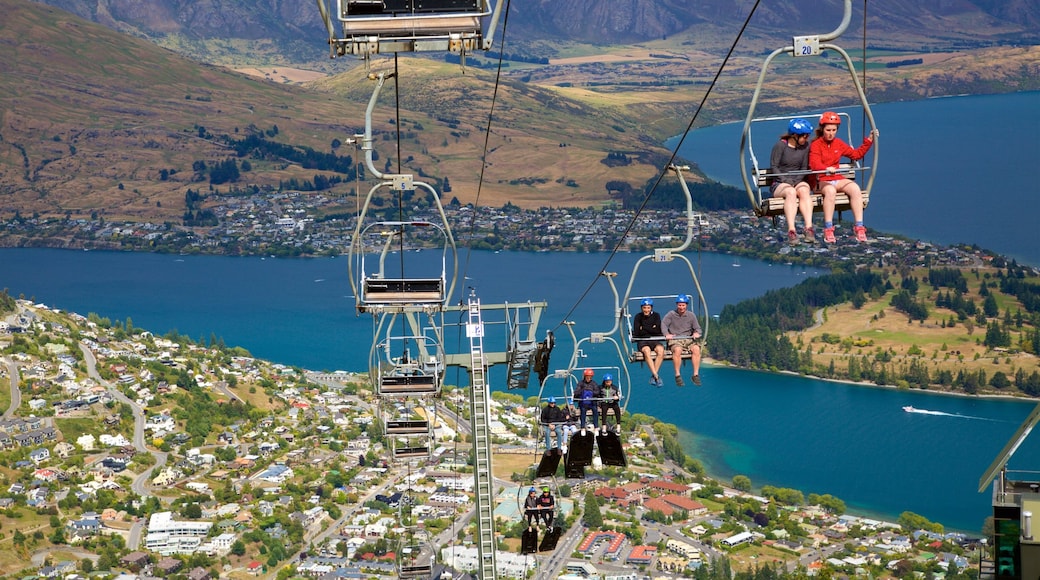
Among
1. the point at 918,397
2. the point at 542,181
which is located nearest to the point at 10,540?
the point at 918,397

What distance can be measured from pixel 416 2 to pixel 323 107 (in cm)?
15271

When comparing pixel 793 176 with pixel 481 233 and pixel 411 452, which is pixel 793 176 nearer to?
pixel 411 452

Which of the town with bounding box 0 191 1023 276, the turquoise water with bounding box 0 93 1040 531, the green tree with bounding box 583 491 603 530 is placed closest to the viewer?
→ the green tree with bounding box 583 491 603 530

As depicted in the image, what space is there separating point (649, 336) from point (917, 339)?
205ft

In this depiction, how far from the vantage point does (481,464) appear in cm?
1639

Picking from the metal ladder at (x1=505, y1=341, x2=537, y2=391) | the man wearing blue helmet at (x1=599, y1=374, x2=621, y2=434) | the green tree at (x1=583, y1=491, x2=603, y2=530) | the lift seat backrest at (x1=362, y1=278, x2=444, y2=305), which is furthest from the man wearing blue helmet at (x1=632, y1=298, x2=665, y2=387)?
the green tree at (x1=583, y1=491, x2=603, y2=530)

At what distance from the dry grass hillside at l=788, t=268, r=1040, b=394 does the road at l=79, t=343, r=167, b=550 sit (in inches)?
1158

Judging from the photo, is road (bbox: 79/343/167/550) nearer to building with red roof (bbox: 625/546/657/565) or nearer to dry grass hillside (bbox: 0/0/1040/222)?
building with red roof (bbox: 625/546/657/565)

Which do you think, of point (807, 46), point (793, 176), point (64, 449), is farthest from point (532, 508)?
point (64, 449)

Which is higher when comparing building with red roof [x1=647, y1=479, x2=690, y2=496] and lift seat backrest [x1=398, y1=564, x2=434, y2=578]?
lift seat backrest [x1=398, y1=564, x2=434, y2=578]

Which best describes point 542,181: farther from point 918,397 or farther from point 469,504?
point 469,504

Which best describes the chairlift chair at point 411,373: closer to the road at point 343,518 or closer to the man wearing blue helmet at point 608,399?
the man wearing blue helmet at point 608,399

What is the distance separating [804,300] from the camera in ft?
277

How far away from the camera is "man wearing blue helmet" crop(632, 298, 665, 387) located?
16641 millimetres
